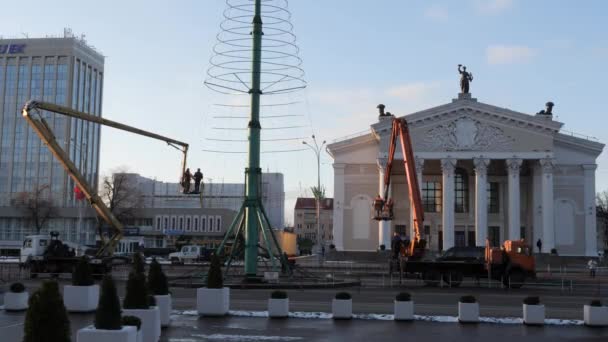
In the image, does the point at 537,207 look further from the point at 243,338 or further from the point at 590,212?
the point at 243,338

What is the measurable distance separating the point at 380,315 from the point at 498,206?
5582 centimetres

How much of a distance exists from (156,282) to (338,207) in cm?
5430

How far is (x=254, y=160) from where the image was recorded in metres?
35.2

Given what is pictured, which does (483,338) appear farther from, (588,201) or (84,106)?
(84,106)

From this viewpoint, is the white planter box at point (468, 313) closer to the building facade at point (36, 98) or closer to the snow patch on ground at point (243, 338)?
the snow patch on ground at point (243, 338)

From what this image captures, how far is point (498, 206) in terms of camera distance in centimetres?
7531

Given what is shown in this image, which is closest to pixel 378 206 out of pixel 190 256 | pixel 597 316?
pixel 597 316

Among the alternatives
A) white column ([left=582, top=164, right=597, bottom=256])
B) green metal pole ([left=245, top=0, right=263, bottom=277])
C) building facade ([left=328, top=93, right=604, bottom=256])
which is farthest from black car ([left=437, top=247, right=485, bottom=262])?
white column ([left=582, top=164, right=597, bottom=256])

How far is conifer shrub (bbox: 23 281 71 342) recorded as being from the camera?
34.5 ft

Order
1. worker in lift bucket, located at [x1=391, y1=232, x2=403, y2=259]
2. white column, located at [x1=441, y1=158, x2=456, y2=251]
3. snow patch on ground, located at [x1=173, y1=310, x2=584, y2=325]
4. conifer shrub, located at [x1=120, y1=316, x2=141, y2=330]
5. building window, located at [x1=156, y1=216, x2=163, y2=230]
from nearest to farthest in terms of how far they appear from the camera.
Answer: conifer shrub, located at [x1=120, y1=316, x2=141, y2=330]
snow patch on ground, located at [x1=173, y1=310, x2=584, y2=325]
worker in lift bucket, located at [x1=391, y1=232, x2=403, y2=259]
white column, located at [x1=441, y1=158, x2=456, y2=251]
building window, located at [x1=156, y1=216, x2=163, y2=230]

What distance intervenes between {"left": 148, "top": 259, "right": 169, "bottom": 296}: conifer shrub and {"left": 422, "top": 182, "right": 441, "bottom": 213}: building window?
57610 millimetres

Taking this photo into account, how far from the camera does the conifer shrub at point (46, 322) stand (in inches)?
414

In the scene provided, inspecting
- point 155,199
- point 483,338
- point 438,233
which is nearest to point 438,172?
point 438,233

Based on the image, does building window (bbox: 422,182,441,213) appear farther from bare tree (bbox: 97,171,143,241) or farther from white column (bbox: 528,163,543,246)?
bare tree (bbox: 97,171,143,241)
